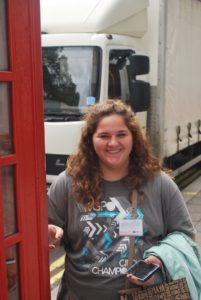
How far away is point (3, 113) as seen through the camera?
1.56m

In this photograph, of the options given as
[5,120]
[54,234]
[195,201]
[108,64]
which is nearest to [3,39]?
[5,120]

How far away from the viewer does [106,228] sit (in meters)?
2.11

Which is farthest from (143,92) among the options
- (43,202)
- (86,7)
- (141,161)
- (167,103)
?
(43,202)

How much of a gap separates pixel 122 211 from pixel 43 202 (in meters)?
0.48

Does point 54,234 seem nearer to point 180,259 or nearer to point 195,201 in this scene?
point 180,259

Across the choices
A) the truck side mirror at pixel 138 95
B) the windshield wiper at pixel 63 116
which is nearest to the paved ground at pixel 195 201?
the truck side mirror at pixel 138 95

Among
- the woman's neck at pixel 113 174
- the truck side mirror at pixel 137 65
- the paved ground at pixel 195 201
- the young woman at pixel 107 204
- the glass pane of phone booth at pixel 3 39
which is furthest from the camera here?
the paved ground at pixel 195 201

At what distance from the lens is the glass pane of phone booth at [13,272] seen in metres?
1.62

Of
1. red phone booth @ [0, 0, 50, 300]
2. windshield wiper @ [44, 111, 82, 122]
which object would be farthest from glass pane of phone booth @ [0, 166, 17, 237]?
windshield wiper @ [44, 111, 82, 122]

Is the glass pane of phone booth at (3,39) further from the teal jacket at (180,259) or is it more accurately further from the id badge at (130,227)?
the teal jacket at (180,259)

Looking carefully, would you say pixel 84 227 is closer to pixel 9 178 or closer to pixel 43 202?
pixel 43 202

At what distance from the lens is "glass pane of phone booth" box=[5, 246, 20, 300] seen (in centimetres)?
162

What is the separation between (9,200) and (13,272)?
242 millimetres

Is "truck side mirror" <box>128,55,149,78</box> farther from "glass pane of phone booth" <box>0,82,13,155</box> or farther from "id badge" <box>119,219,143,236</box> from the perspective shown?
"glass pane of phone booth" <box>0,82,13,155</box>
